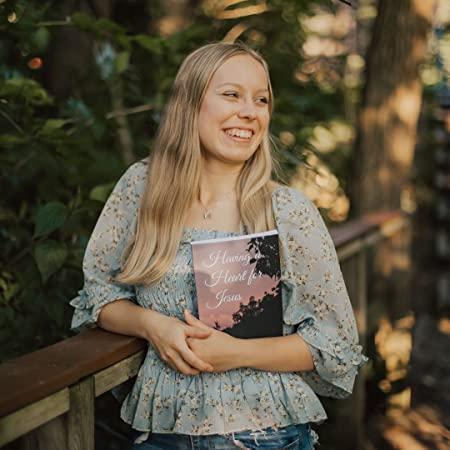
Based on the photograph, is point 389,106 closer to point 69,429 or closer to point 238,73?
point 238,73

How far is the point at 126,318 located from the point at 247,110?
1.78ft

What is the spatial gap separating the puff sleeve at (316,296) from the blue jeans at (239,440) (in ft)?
0.47

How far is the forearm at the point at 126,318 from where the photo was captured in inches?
65.7

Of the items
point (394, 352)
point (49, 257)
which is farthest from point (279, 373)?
point (394, 352)

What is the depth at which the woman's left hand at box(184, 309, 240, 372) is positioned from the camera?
159 cm

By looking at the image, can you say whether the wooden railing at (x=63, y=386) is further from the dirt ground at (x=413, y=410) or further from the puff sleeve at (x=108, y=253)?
the dirt ground at (x=413, y=410)

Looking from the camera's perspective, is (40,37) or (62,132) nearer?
(62,132)

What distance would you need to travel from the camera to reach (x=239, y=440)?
1.62 m

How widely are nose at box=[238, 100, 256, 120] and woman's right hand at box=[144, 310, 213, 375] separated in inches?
19.2

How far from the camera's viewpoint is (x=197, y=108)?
1822mm

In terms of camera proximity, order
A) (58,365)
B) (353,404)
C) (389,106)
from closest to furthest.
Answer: (58,365) < (353,404) < (389,106)

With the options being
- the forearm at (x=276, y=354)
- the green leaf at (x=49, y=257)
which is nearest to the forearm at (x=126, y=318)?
the forearm at (x=276, y=354)

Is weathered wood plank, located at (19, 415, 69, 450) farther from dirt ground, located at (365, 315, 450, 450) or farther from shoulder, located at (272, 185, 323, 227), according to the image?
dirt ground, located at (365, 315, 450, 450)

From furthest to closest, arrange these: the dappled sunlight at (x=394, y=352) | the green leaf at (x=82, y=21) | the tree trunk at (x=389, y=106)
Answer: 1. the tree trunk at (x=389, y=106)
2. the dappled sunlight at (x=394, y=352)
3. the green leaf at (x=82, y=21)
